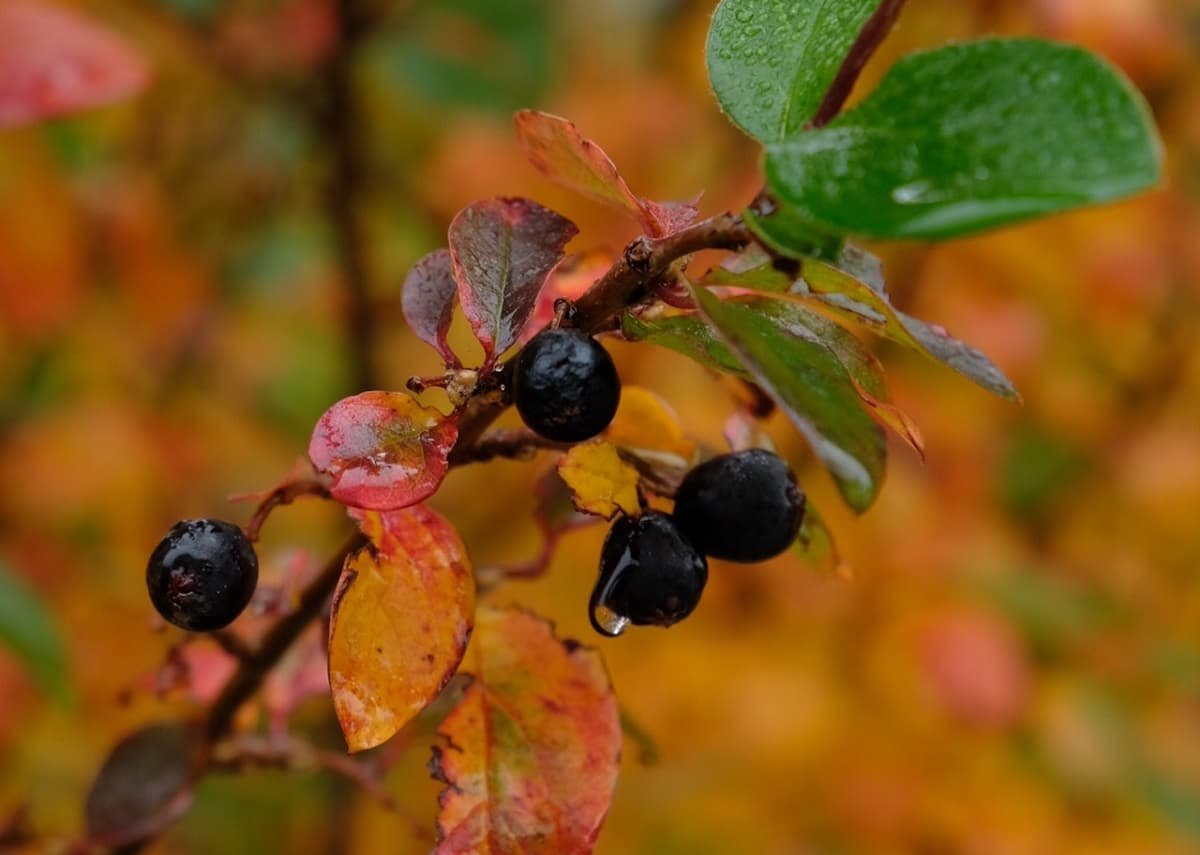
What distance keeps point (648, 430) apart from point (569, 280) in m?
0.10

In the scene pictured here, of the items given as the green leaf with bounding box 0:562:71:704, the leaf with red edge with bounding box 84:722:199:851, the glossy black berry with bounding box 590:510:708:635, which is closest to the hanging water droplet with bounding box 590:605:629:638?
the glossy black berry with bounding box 590:510:708:635

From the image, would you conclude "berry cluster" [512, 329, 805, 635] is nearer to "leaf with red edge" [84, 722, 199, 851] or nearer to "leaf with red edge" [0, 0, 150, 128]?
"leaf with red edge" [84, 722, 199, 851]

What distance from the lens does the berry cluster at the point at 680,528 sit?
0.41 meters

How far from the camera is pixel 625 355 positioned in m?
1.37

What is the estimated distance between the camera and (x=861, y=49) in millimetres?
409

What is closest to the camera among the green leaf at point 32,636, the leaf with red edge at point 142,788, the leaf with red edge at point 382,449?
the leaf with red edge at point 382,449

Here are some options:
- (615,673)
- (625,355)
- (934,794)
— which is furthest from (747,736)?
(625,355)

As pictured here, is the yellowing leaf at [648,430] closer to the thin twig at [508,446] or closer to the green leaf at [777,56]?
the thin twig at [508,446]

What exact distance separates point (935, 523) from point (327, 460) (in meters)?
1.33

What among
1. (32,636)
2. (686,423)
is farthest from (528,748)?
(686,423)

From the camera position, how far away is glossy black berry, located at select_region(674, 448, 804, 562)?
0.44 metres

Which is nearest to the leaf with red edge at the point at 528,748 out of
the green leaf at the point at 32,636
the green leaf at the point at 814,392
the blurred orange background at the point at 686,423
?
the green leaf at the point at 814,392

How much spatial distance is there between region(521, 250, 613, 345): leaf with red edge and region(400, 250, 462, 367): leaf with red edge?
34 millimetres

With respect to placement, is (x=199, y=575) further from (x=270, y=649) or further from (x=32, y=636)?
(x=32, y=636)
